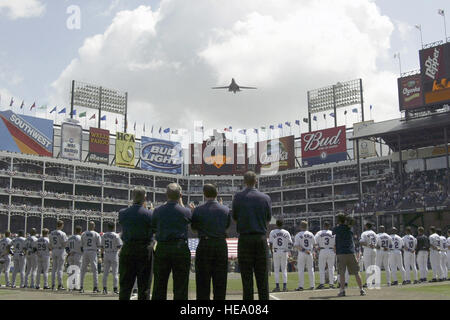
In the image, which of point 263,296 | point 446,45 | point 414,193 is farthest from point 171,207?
point 446,45

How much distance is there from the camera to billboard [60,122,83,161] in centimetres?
7606

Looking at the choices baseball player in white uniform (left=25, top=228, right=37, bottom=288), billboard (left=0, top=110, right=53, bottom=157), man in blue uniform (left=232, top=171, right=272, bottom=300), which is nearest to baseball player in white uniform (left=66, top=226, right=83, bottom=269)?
baseball player in white uniform (left=25, top=228, right=37, bottom=288)

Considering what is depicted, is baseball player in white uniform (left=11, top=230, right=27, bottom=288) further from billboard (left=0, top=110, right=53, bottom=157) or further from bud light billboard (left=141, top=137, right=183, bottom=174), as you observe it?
bud light billboard (left=141, top=137, right=183, bottom=174)

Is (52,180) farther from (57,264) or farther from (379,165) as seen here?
(57,264)

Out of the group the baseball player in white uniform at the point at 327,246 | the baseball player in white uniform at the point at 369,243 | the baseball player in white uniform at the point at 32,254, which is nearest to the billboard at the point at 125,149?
the baseball player in white uniform at the point at 32,254

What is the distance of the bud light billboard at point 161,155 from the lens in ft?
282

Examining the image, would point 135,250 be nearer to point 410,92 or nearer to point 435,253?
point 435,253

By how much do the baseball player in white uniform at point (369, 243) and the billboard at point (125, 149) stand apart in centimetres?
6632

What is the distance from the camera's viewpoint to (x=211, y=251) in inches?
349

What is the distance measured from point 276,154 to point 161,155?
64.3 ft

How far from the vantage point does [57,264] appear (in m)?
19.0

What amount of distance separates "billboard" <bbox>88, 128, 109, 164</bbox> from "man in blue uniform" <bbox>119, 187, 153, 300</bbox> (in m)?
72.0

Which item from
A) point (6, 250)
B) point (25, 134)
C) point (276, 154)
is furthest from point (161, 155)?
point (6, 250)
